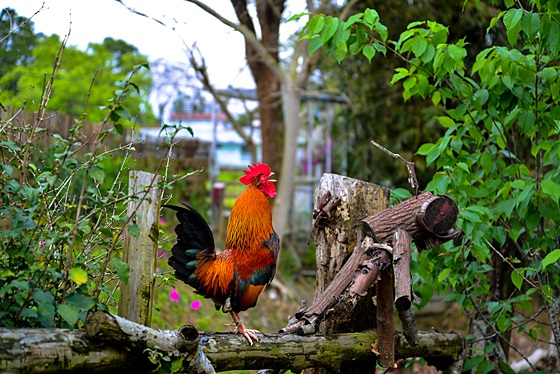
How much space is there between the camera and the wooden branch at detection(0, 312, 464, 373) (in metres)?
2.19

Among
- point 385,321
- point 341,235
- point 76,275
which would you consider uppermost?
point 341,235

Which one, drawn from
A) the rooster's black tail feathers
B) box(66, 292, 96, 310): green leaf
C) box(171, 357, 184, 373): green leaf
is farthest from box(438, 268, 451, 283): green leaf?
box(66, 292, 96, 310): green leaf

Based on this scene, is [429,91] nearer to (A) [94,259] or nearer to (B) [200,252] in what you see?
(B) [200,252]

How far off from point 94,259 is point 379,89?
842 centimetres

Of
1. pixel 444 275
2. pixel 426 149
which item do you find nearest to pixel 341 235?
pixel 444 275

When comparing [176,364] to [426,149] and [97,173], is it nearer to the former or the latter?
[97,173]

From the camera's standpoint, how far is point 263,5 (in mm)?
9039

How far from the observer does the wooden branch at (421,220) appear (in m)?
3.18

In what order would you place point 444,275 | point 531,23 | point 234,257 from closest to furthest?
point 531,23, point 234,257, point 444,275

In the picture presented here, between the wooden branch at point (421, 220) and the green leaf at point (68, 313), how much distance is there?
4.73 ft

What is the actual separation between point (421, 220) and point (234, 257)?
0.96 m

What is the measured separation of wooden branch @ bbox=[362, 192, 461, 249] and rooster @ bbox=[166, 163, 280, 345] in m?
0.53

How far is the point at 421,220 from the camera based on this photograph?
10.6 feet

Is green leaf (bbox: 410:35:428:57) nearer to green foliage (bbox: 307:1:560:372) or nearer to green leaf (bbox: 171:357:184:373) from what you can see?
green foliage (bbox: 307:1:560:372)
